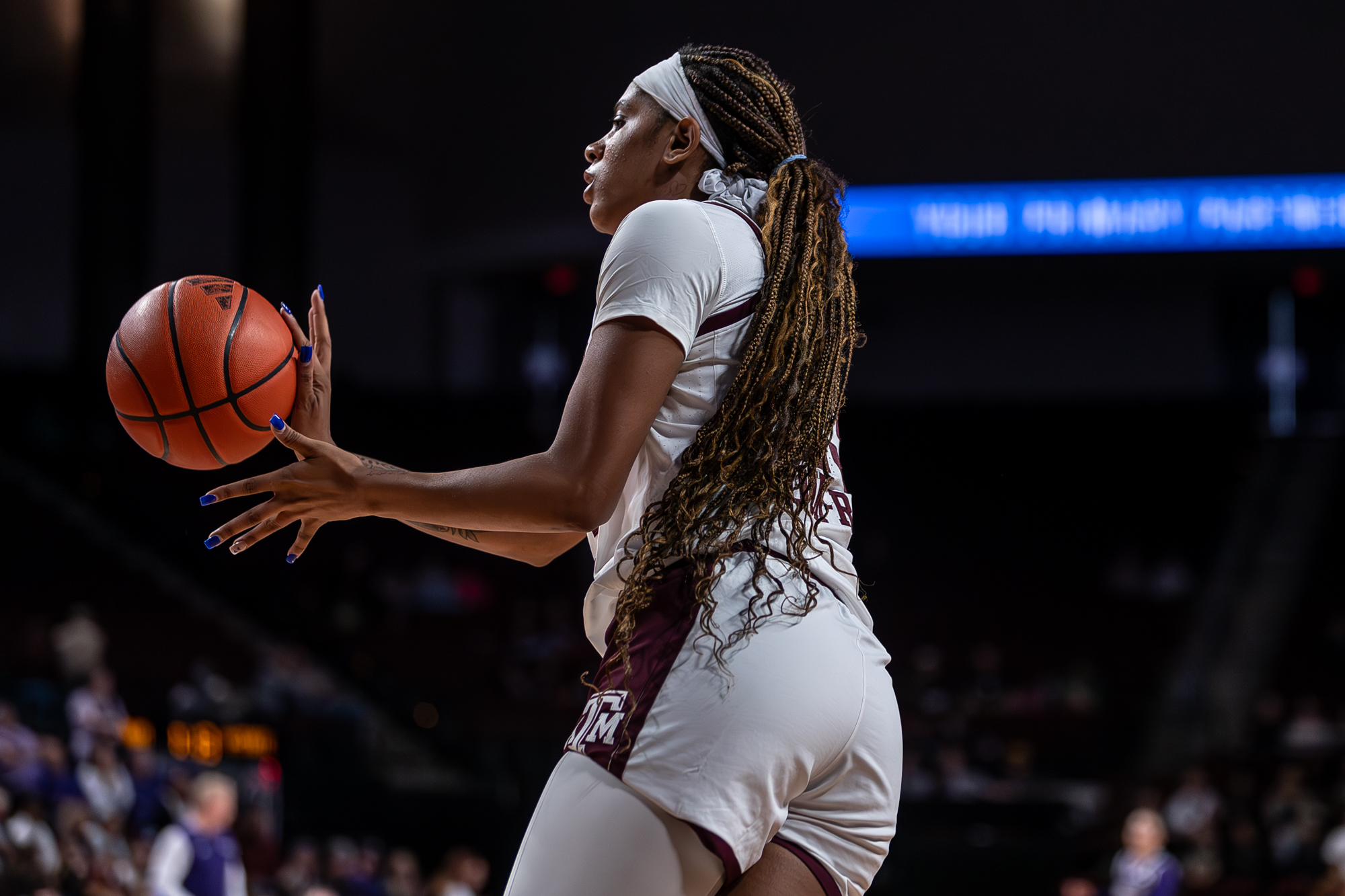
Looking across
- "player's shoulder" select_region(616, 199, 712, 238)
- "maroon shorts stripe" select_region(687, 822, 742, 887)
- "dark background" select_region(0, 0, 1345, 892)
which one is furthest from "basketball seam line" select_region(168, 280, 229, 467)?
"dark background" select_region(0, 0, 1345, 892)

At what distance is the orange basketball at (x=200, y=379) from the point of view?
187 cm

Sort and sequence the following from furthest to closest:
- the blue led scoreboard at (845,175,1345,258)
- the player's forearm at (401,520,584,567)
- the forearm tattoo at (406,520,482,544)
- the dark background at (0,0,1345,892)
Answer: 1. the dark background at (0,0,1345,892)
2. the blue led scoreboard at (845,175,1345,258)
3. the player's forearm at (401,520,584,567)
4. the forearm tattoo at (406,520,482,544)

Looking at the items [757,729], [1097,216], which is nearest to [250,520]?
[757,729]

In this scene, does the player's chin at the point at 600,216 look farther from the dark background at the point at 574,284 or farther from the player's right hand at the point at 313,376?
the dark background at the point at 574,284

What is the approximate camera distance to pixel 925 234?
453 inches

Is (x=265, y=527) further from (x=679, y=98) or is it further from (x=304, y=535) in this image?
(x=679, y=98)

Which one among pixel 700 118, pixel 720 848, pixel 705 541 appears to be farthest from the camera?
pixel 700 118

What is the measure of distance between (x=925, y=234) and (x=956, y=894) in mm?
5613

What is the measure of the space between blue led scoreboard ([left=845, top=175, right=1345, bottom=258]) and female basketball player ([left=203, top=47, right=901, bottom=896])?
32.3 feet

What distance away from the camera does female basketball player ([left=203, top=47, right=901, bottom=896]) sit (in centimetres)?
140

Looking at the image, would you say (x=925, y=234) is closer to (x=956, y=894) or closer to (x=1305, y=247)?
(x=1305, y=247)

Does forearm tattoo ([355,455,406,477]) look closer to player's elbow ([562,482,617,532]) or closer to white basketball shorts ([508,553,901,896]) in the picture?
player's elbow ([562,482,617,532])

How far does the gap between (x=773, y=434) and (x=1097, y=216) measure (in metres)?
10.7

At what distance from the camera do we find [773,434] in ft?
5.08
